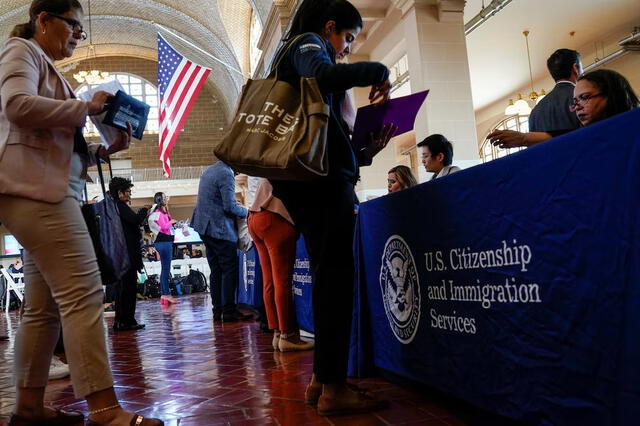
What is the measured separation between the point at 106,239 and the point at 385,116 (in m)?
1.05

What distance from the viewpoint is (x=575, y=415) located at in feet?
3.84

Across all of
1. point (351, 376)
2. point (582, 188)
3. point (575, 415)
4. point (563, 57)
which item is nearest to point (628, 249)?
point (582, 188)

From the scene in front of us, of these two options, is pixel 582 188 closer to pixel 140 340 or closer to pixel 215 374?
pixel 215 374

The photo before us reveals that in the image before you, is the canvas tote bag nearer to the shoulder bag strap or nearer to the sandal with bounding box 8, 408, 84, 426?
the shoulder bag strap

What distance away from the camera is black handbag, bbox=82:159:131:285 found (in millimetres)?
1879

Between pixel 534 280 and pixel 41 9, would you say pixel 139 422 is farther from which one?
pixel 41 9

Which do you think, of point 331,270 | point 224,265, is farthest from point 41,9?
point 224,265

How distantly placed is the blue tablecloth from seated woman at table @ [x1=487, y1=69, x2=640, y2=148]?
1.92ft

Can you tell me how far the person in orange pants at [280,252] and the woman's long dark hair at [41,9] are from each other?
151cm

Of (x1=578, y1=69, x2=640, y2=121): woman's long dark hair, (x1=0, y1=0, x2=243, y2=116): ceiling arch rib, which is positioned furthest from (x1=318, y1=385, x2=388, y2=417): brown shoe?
(x1=0, y1=0, x2=243, y2=116): ceiling arch rib

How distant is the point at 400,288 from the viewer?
2006mm

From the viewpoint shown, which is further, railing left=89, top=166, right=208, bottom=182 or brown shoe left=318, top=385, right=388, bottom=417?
railing left=89, top=166, right=208, bottom=182

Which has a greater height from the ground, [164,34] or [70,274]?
[164,34]

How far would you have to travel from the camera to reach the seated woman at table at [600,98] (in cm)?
201
